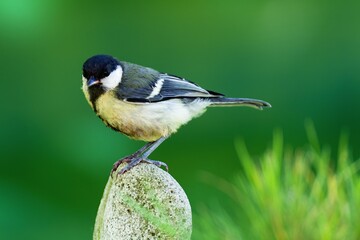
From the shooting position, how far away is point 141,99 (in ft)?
4.67

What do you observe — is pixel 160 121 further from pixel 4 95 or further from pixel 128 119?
pixel 4 95

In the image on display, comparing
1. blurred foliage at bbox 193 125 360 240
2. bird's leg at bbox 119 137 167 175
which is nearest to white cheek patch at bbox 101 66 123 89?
bird's leg at bbox 119 137 167 175

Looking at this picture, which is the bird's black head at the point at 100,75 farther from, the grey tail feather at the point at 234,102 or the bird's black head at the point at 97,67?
the grey tail feather at the point at 234,102

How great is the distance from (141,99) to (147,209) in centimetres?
44

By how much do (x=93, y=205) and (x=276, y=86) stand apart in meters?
0.66

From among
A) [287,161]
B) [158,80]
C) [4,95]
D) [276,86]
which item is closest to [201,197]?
[276,86]

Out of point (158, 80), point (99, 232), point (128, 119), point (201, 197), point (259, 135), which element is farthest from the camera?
point (259, 135)

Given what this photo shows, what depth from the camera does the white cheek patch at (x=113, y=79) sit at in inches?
55.2

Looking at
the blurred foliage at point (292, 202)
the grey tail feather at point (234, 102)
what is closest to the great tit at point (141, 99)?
the grey tail feather at point (234, 102)

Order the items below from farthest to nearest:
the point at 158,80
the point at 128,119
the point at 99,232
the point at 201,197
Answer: the point at 201,197 < the point at 158,80 < the point at 128,119 < the point at 99,232

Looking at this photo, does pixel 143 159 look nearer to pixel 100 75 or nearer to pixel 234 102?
pixel 100 75

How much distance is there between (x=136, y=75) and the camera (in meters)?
1.47

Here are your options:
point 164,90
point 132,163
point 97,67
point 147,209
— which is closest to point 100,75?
point 97,67

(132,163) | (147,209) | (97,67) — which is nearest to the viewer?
(147,209)
